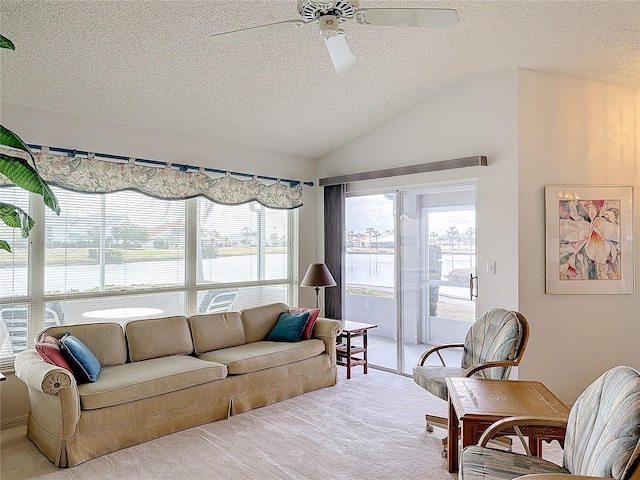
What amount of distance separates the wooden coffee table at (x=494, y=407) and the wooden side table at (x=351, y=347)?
82.8 inches

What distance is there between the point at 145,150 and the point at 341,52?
265cm

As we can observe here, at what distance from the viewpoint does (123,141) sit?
4.27 m

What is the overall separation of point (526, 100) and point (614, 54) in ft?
2.34

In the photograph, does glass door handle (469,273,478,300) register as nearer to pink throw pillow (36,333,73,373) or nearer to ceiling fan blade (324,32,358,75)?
ceiling fan blade (324,32,358,75)

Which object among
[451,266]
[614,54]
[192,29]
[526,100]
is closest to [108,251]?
[192,29]

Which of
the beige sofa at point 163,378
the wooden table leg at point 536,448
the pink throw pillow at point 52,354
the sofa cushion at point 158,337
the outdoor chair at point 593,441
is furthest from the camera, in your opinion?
the sofa cushion at point 158,337

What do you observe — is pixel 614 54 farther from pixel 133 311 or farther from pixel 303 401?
pixel 133 311

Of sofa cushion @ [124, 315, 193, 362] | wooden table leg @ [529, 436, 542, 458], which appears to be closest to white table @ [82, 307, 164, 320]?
sofa cushion @ [124, 315, 193, 362]

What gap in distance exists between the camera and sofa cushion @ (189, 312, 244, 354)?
4.27 meters

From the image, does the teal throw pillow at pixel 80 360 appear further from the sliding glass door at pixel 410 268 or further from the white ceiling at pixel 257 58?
the sliding glass door at pixel 410 268

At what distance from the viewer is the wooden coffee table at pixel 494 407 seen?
A: 2207 millimetres

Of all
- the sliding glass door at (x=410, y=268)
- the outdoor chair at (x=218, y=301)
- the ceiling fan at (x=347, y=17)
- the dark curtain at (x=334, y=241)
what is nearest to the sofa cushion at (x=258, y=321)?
the outdoor chair at (x=218, y=301)

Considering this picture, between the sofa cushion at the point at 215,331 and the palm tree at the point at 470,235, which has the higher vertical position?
the palm tree at the point at 470,235

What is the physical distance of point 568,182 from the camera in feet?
13.4
